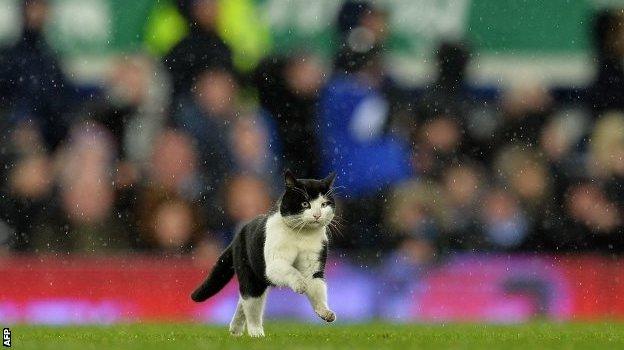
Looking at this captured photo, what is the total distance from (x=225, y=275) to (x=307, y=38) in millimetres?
4057

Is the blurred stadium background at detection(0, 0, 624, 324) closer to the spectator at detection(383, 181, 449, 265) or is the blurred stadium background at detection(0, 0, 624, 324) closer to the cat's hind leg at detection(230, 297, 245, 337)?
the spectator at detection(383, 181, 449, 265)

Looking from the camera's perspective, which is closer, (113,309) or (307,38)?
(113,309)

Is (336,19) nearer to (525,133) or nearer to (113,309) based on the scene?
(525,133)

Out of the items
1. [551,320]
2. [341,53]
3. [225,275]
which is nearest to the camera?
[225,275]

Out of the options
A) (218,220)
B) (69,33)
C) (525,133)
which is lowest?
(218,220)

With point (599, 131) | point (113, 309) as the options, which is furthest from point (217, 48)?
point (599, 131)

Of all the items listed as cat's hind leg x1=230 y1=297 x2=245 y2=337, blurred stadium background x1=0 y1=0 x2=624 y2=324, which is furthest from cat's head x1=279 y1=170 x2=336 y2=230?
blurred stadium background x1=0 y1=0 x2=624 y2=324

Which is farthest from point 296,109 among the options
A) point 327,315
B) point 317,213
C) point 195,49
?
point 327,315

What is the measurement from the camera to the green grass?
7.25 meters

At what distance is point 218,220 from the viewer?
437 inches

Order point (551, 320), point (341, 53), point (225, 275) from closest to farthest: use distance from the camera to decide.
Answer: point (225, 275) → point (551, 320) → point (341, 53)

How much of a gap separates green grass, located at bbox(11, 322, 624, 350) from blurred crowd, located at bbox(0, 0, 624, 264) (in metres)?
1.26

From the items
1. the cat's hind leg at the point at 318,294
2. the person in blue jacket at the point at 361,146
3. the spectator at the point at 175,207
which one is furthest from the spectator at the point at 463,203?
the cat's hind leg at the point at 318,294

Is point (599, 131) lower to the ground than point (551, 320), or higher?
higher
